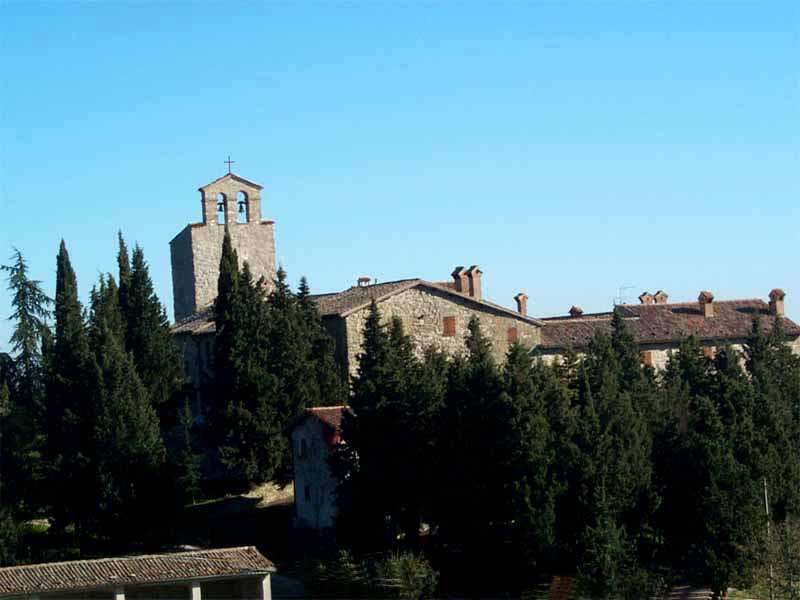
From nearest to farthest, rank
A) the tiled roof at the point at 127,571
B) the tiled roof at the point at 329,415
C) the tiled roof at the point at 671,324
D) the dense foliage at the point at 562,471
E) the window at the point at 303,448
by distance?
the tiled roof at the point at 127,571 → the dense foliage at the point at 562,471 → the tiled roof at the point at 329,415 → the window at the point at 303,448 → the tiled roof at the point at 671,324

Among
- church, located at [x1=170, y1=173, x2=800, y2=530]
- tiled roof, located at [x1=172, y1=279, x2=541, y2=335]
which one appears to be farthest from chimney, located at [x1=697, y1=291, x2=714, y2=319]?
tiled roof, located at [x1=172, y1=279, x2=541, y2=335]

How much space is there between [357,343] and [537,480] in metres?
14.1

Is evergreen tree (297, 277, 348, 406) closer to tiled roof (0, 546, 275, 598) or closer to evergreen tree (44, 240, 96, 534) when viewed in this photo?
evergreen tree (44, 240, 96, 534)

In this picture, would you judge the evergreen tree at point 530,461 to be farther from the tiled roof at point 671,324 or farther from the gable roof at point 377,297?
the tiled roof at point 671,324

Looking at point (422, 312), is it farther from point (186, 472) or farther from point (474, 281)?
point (186, 472)

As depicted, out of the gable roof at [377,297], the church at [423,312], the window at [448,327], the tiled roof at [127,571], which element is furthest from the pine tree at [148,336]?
the tiled roof at [127,571]

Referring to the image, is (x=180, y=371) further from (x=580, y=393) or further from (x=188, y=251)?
(x=580, y=393)

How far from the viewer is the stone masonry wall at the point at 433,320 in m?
42.2

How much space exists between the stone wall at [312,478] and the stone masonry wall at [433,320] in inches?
268

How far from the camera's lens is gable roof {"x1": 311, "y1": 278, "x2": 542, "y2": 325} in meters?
42.3

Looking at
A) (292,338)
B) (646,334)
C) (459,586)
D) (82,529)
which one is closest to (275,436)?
(292,338)

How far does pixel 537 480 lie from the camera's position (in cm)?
2895

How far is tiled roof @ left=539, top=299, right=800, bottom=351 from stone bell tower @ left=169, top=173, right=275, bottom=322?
422 inches

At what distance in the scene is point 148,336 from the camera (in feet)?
133
